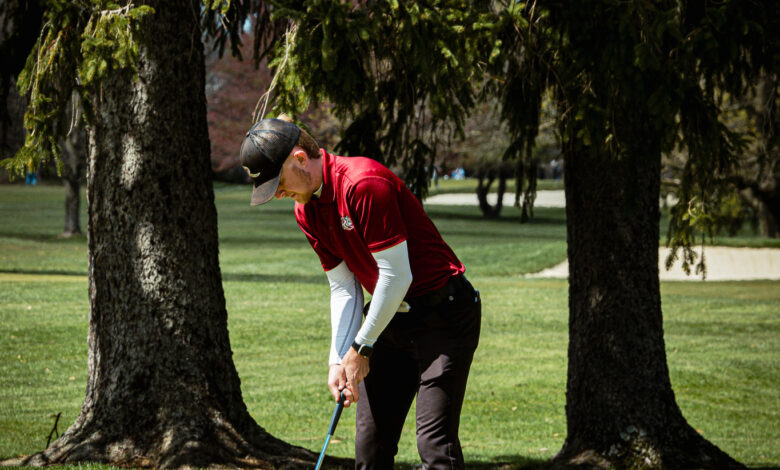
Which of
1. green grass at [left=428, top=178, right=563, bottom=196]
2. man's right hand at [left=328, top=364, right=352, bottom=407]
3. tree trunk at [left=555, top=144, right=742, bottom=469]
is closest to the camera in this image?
man's right hand at [left=328, top=364, right=352, bottom=407]

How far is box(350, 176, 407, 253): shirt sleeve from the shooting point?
10.8 ft

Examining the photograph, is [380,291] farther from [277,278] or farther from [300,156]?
[277,278]

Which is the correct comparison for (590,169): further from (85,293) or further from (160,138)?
(85,293)

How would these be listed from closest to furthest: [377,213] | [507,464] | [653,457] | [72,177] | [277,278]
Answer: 1. [377,213]
2. [653,457]
3. [507,464]
4. [277,278]
5. [72,177]

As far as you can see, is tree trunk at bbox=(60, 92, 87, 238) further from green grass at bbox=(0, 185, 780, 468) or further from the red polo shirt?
the red polo shirt

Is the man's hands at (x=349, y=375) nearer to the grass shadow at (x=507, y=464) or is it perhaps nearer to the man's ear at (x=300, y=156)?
the man's ear at (x=300, y=156)

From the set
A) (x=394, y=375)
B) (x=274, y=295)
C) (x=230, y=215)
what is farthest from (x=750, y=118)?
(x=230, y=215)

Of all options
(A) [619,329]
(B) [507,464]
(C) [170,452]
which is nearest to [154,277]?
(C) [170,452]

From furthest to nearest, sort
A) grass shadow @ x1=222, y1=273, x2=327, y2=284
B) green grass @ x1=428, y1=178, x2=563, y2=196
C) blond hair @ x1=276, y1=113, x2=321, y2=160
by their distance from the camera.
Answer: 1. green grass @ x1=428, y1=178, x2=563, y2=196
2. grass shadow @ x1=222, y1=273, x2=327, y2=284
3. blond hair @ x1=276, y1=113, x2=321, y2=160

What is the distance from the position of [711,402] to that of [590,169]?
5739 mm

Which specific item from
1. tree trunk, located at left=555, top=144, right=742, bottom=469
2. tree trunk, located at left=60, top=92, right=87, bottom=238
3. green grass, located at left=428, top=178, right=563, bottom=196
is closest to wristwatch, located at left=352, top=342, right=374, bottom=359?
tree trunk, located at left=555, top=144, right=742, bottom=469

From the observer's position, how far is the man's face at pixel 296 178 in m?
3.36

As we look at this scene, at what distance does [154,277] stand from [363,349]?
2661mm

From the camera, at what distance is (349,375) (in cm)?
350
